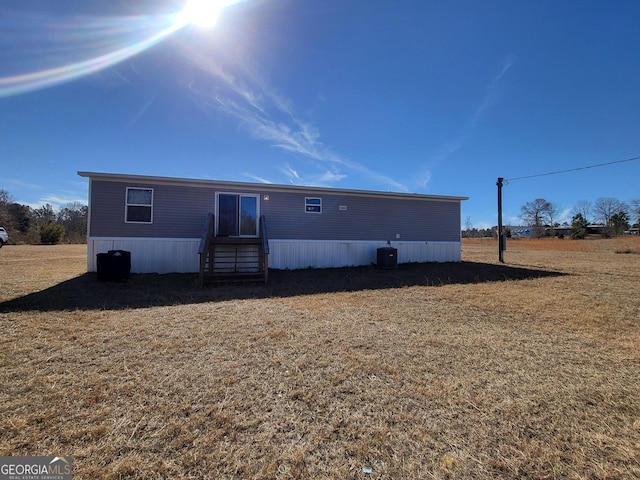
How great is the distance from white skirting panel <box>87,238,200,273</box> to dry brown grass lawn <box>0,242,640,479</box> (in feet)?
12.9

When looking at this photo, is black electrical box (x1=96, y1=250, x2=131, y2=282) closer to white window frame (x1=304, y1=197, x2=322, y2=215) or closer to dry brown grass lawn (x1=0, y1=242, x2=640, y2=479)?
dry brown grass lawn (x1=0, y1=242, x2=640, y2=479)

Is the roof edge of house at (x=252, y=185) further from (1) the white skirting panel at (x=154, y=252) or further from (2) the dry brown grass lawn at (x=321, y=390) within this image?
(2) the dry brown grass lawn at (x=321, y=390)

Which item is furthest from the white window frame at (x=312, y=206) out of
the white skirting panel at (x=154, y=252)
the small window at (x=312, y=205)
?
the white skirting panel at (x=154, y=252)

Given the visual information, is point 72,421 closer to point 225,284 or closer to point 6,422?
point 6,422

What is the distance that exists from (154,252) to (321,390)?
29.4 ft

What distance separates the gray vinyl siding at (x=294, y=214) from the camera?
905 cm

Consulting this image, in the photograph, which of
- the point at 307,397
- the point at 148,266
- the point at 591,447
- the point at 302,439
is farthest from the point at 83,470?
the point at 148,266

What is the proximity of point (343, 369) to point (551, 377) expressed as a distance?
6.77 ft

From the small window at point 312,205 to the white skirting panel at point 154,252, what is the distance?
4.22 m

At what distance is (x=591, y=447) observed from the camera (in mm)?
1787

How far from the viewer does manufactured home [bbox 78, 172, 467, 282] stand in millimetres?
9000

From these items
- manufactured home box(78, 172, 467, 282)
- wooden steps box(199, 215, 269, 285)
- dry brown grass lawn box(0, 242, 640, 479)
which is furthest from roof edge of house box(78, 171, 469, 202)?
dry brown grass lawn box(0, 242, 640, 479)

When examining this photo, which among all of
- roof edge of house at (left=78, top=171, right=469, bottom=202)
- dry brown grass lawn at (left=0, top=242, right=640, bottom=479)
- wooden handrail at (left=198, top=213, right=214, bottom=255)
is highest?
roof edge of house at (left=78, top=171, right=469, bottom=202)

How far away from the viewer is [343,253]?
37.4 feet
